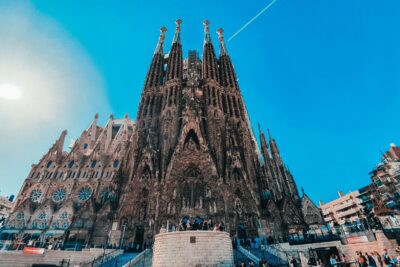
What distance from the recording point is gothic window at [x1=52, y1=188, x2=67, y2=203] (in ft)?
112

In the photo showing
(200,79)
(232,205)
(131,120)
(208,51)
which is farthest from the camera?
(131,120)

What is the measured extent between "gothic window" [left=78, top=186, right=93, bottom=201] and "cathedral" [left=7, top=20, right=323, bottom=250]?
0.14m

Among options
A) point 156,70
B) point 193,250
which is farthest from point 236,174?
point 156,70

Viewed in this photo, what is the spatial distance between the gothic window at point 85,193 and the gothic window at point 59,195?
7.37ft

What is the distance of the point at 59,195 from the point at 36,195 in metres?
3.66

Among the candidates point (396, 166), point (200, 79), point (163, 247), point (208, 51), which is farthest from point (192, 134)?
point (396, 166)

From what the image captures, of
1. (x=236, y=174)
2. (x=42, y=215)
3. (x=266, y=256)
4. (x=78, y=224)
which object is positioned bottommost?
(x=266, y=256)

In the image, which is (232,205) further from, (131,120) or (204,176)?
(131,120)

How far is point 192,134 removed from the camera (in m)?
32.6

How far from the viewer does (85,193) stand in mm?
35188

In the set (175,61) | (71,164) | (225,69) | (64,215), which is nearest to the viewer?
(64,215)

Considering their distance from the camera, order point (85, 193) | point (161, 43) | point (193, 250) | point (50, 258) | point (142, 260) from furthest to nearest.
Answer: point (161, 43) → point (85, 193) → point (50, 258) → point (142, 260) → point (193, 250)

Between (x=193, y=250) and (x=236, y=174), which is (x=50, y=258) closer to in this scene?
(x=193, y=250)

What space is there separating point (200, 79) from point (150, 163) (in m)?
21.4
